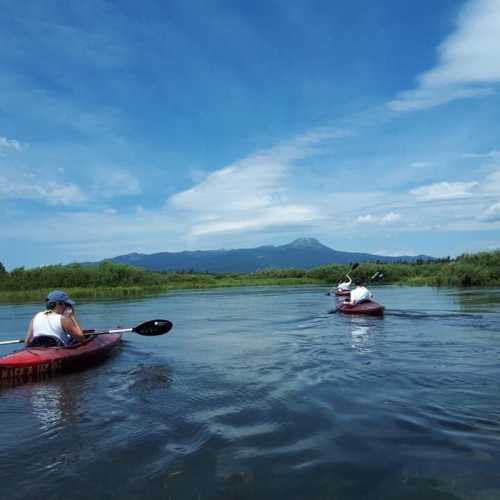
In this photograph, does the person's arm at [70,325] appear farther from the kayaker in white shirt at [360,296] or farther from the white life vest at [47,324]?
the kayaker in white shirt at [360,296]

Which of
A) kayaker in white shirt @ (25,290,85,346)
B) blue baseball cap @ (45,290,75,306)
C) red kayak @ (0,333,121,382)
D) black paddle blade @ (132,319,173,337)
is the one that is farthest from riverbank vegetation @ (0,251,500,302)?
blue baseball cap @ (45,290,75,306)

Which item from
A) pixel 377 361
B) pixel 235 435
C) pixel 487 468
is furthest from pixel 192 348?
pixel 487 468

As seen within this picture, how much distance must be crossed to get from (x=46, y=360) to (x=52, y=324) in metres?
1.06

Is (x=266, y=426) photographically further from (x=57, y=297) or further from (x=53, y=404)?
(x=57, y=297)

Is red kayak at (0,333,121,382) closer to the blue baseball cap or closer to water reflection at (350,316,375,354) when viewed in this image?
the blue baseball cap

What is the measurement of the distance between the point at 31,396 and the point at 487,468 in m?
8.01

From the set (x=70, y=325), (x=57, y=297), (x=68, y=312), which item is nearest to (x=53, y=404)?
(x=70, y=325)

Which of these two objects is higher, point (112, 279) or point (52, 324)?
point (112, 279)

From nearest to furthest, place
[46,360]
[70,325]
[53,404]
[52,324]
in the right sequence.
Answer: [53,404]
[46,360]
[52,324]
[70,325]

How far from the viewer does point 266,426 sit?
721 centimetres

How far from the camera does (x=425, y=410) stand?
7.65m

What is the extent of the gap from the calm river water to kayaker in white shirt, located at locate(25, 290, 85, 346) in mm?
1024

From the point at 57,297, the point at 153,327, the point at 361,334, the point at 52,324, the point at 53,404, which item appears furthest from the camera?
the point at 361,334

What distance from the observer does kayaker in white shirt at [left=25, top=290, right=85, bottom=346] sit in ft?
38.0
